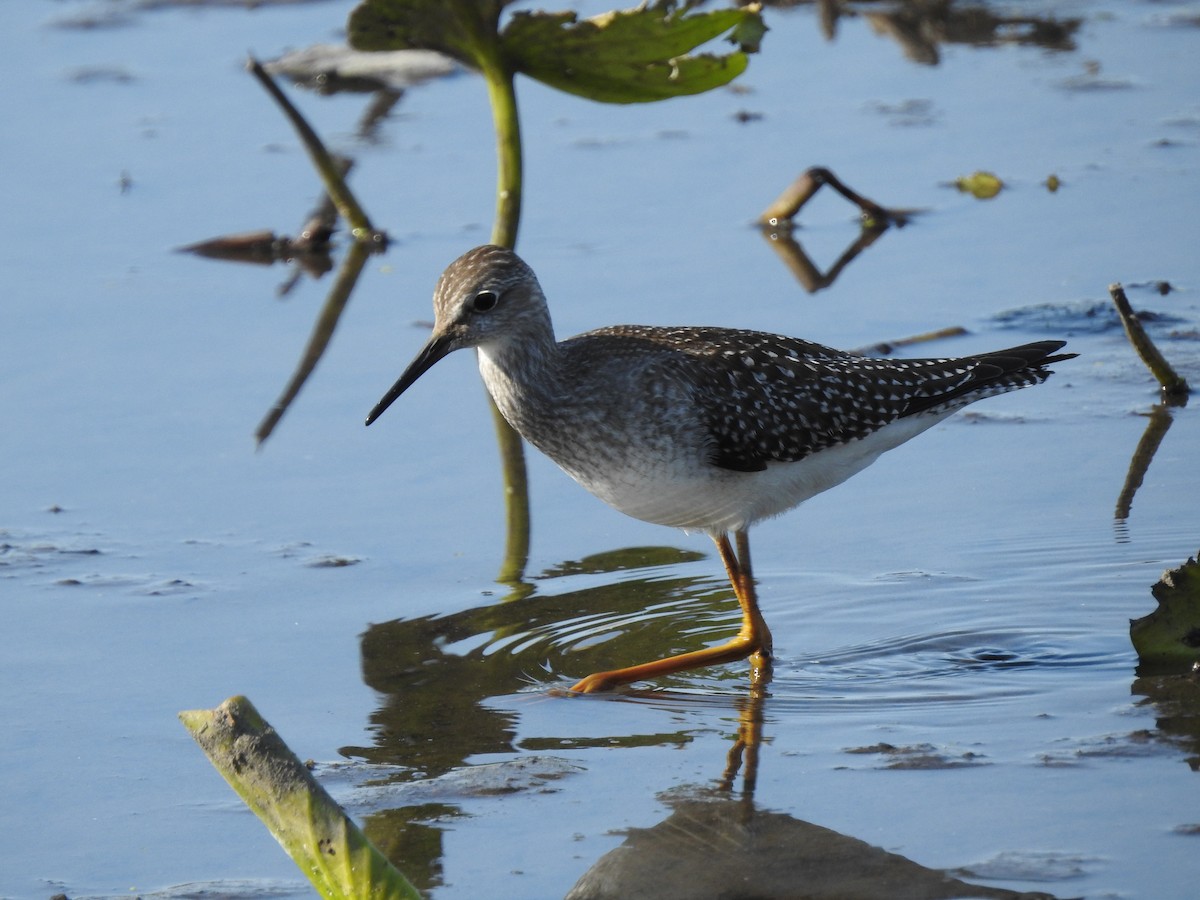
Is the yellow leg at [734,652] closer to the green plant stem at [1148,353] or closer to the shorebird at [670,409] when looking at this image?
the shorebird at [670,409]

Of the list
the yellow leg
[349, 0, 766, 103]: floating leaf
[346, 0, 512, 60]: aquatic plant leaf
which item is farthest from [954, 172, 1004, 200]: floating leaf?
the yellow leg

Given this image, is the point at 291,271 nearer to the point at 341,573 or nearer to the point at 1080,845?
the point at 341,573

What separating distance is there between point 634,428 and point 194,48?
990 centimetres

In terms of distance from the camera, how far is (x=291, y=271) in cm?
1130

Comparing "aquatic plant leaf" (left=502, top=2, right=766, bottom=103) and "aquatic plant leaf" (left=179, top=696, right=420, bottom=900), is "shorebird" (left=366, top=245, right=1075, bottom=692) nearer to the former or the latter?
"aquatic plant leaf" (left=179, top=696, right=420, bottom=900)

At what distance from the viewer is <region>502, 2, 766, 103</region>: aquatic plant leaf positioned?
9.23 m

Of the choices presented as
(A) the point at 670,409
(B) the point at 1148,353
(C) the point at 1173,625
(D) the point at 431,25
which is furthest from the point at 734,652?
(D) the point at 431,25

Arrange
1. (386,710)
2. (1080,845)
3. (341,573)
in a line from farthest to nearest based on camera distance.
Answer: (341,573) < (386,710) < (1080,845)

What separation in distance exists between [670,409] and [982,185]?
5.20m

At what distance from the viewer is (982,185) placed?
1128 cm

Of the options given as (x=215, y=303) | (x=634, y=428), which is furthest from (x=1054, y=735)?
(x=215, y=303)

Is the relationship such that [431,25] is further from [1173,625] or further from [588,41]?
[1173,625]

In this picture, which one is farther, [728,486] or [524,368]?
[728,486]

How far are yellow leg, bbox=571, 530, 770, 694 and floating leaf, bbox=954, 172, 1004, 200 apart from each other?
4971 mm
